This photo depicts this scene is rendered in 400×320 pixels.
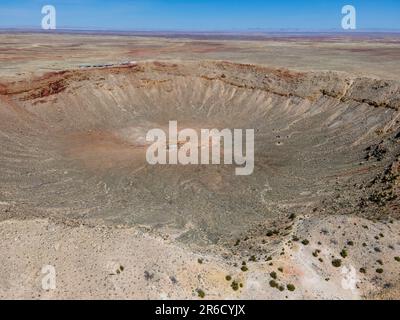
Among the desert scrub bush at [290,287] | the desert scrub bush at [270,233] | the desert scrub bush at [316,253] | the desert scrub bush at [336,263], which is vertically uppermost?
the desert scrub bush at [316,253]

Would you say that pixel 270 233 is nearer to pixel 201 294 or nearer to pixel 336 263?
pixel 336 263

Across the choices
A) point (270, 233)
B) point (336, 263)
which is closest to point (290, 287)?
point (336, 263)

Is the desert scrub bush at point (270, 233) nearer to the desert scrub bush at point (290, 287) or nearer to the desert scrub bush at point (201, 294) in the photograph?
the desert scrub bush at point (290, 287)

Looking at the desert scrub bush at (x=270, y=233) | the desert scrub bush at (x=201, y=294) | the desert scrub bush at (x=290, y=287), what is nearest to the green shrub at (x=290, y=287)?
the desert scrub bush at (x=290, y=287)

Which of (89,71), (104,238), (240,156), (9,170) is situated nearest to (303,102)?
(240,156)

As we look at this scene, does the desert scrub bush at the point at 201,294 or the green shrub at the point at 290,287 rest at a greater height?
the desert scrub bush at the point at 201,294

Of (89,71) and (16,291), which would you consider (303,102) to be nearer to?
(89,71)

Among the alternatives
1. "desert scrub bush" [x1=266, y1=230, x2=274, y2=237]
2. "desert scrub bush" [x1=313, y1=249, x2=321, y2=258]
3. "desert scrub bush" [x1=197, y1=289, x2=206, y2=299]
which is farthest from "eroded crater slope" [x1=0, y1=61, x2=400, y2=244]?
"desert scrub bush" [x1=197, y1=289, x2=206, y2=299]

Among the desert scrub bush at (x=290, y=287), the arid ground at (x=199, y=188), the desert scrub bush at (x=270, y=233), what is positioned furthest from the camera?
the desert scrub bush at (x=270, y=233)
